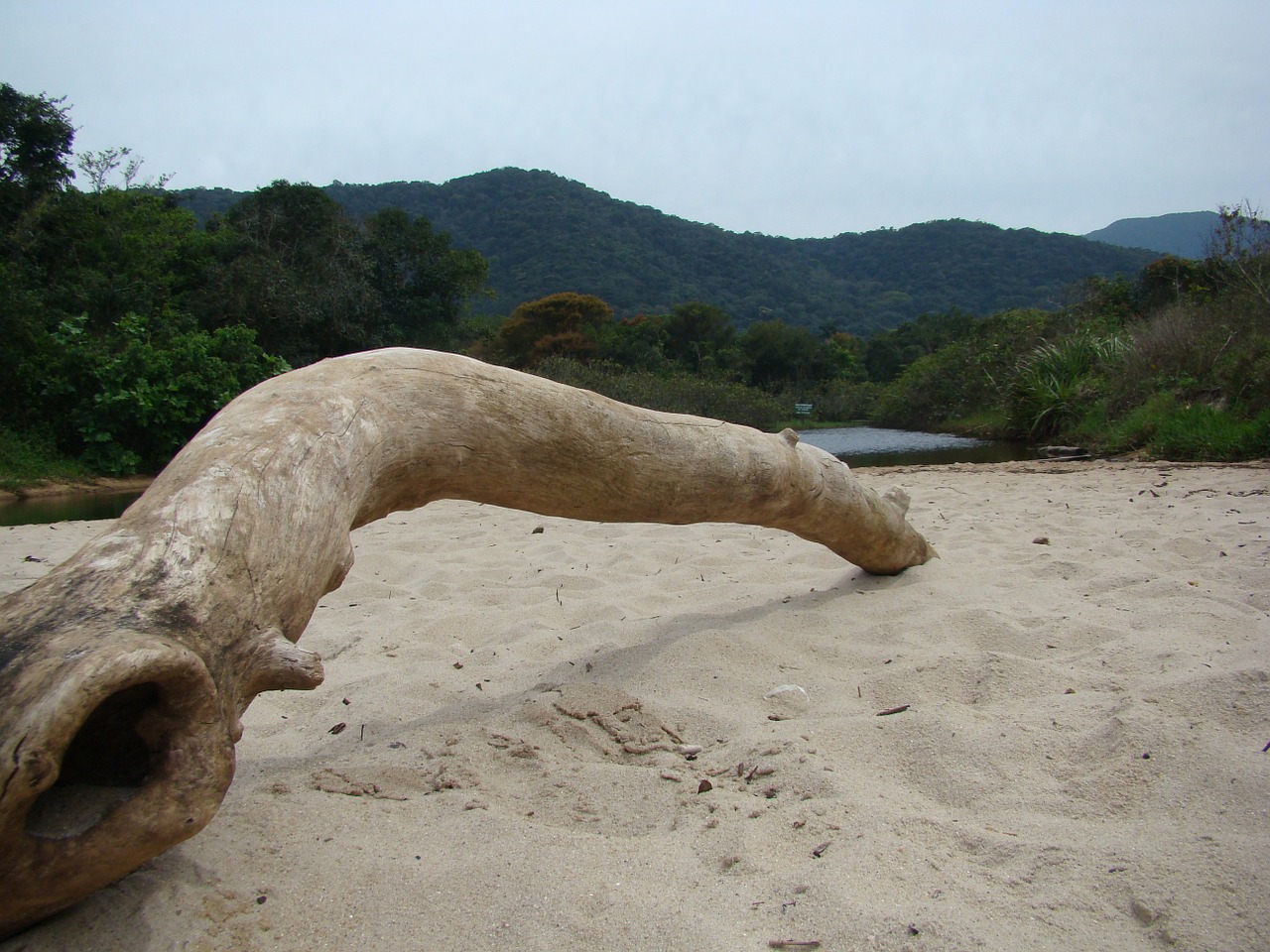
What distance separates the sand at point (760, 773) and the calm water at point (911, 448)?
8243 mm

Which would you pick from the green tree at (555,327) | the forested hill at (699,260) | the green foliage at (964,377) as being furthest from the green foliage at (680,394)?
the forested hill at (699,260)

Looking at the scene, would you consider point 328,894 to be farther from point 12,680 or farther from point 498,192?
point 498,192

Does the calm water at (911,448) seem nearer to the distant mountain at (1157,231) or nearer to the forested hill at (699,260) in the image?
the forested hill at (699,260)

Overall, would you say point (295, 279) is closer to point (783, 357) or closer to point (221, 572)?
point (783, 357)

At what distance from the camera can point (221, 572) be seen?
1.33 meters

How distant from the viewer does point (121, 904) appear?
124 centimetres

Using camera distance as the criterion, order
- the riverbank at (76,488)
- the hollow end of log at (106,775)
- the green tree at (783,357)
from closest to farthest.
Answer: the hollow end of log at (106,775) < the riverbank at (76,488) < the green tree at (783,357)

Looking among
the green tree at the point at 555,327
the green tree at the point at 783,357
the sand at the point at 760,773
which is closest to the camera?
the sand at the point at 760,773

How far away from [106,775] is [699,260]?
56.8 m

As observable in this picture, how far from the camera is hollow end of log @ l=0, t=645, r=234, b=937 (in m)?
1.01

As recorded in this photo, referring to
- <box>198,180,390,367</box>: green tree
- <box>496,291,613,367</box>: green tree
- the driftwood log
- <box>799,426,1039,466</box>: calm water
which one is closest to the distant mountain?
<box>496,291,613,367</box>: green tree

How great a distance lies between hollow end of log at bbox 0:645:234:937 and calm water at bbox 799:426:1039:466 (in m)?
10.8

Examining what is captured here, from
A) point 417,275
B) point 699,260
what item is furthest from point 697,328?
point 699,260

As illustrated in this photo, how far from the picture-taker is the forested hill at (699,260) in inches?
1896
